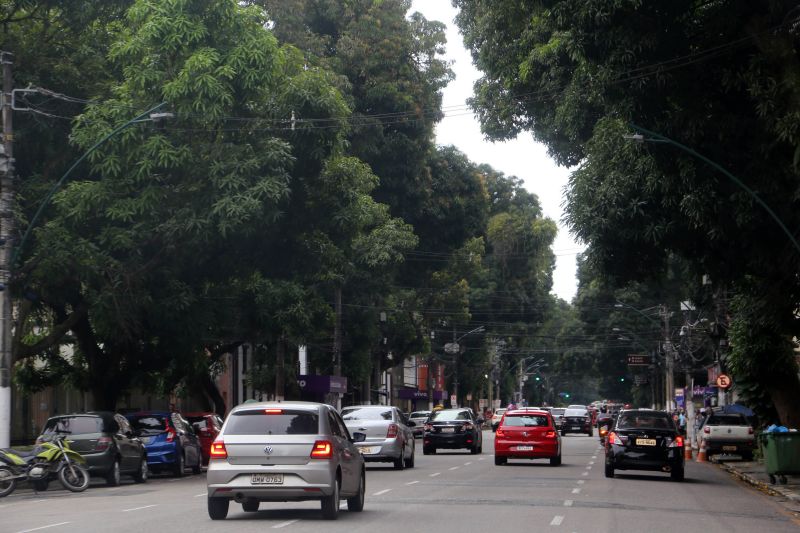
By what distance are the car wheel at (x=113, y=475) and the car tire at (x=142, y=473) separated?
1.32 m

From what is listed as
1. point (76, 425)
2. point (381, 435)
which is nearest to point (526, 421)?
point (381, 435)

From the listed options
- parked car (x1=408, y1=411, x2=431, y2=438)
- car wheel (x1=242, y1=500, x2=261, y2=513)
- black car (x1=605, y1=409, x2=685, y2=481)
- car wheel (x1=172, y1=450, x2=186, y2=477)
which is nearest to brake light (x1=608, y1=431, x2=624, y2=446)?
black car (x1=605, y1=409, x2=685, y2=481)

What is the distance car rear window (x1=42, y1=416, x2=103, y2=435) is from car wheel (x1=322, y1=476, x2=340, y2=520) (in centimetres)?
1166

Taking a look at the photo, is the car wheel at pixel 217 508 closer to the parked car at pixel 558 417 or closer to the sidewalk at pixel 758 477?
the sidewalk at pixel 758 477

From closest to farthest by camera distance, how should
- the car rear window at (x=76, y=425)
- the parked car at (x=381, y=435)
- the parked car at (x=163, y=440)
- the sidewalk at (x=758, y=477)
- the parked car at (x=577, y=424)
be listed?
the sidewalk at (x=758, y=477), the car rear window at (x=76, y=425), the parked car at (x=163, y=440), the parked car at (x=381, y=435), the parked car at (x=577, y=424)

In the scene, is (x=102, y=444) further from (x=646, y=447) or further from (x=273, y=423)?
(x=646, y=447)

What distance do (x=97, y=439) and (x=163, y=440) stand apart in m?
4.22

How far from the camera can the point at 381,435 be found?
3128 centimetres

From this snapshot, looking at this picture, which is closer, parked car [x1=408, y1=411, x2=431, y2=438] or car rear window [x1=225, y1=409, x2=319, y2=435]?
car rear window [x1=225, y1=409, x2=319, y2=435]

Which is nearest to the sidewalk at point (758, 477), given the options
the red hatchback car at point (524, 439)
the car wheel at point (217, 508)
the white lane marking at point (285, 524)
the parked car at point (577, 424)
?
the red hatchback car at point (524, 439)

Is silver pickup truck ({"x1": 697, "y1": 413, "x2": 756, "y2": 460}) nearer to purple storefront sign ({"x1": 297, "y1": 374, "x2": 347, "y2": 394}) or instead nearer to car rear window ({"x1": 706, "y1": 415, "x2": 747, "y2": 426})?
car rear window ({"x1": 706, "y1": 415, "x2": 747, "y2": 426})

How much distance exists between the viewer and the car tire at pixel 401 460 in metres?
31.7

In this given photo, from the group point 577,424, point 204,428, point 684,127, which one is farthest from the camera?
point 577,424

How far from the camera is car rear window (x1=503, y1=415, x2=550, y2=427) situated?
3447cm
